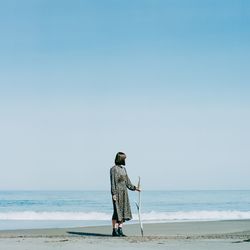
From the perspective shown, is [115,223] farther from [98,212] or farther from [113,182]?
[98,212]

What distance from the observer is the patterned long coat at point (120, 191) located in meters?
11.2

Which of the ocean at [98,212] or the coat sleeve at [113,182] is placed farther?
the ocean at [98,212]

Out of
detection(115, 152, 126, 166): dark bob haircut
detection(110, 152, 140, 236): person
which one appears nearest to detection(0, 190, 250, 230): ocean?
detection(110, 152, 140, 236): person

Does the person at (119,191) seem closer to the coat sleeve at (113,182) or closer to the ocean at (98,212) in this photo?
the coat sleeve at (113,182)

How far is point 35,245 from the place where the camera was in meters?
9.23

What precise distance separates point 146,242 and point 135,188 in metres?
1.84

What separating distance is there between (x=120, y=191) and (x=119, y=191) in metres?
0.02

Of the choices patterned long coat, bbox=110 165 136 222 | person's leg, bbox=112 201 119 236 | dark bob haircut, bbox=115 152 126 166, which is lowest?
person's leg, bbox=112 201 119 236

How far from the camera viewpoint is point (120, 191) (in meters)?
11.3

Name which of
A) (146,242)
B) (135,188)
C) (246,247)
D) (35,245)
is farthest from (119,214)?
(246,247)

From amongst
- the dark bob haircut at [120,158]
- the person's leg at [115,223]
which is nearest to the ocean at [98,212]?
the person's leg at [115,223]

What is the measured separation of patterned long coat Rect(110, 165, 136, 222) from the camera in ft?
36.9

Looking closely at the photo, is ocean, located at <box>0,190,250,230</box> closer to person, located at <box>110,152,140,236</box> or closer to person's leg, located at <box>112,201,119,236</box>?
person's leg, located at <box>112,201,119,236</box>

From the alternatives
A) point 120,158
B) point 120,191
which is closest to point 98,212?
point 120,191
